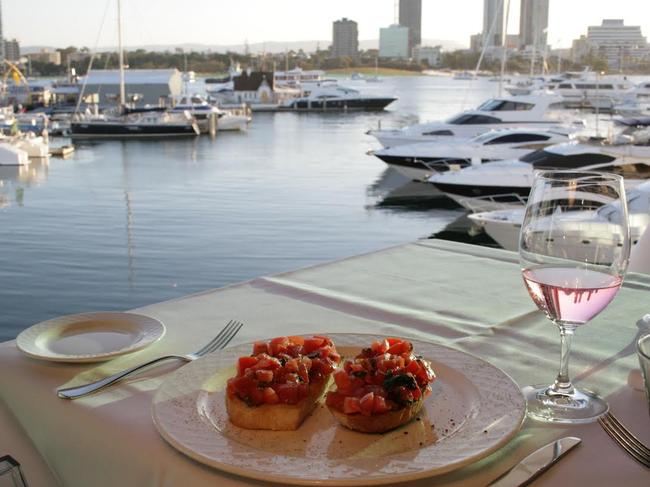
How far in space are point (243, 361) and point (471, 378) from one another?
277 mm

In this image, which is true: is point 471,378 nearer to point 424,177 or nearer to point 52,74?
point 424,177

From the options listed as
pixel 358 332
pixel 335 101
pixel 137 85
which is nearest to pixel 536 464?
pixel 358 332

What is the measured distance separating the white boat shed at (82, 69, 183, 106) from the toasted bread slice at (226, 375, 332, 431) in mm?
44462

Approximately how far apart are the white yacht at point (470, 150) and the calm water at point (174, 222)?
2.52ft

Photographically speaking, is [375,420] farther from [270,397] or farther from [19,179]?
[19,179]

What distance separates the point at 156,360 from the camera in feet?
3.33

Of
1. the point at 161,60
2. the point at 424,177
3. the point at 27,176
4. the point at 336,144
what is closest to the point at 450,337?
the point at 424,177

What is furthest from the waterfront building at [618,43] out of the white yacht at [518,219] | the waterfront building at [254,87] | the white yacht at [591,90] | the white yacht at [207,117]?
the white yacht at [518,219]

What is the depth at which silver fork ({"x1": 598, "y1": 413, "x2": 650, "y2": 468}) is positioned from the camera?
792 millimetres

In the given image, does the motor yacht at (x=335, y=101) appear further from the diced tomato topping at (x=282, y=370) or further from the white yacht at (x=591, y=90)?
the diced tomato topping at (x=282, y=370)

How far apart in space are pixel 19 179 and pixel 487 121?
1024 cm

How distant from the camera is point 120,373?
981 millimetres

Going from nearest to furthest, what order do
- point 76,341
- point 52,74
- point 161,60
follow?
point 76,341 < point 161,60 < point 52,74

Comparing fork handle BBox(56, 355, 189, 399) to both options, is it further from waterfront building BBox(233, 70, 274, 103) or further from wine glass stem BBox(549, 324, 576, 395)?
waterfront building BBox(233, 70, 274, 103)
